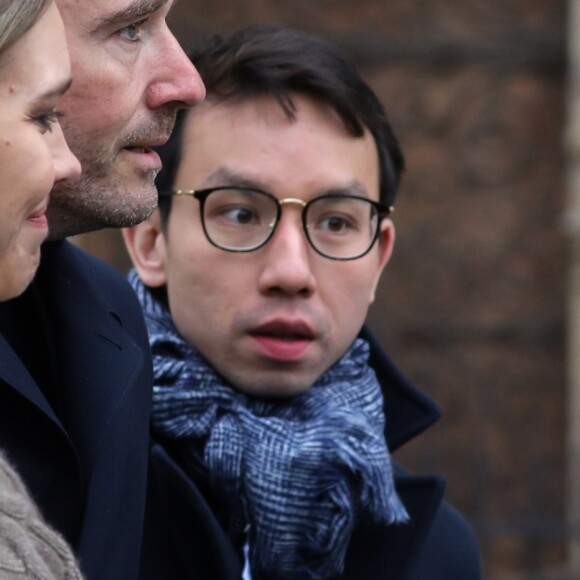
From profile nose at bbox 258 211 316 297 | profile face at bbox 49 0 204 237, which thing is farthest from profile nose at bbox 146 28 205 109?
profile nose at bbox 258 211 316 297

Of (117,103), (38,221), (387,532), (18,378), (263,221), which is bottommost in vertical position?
(387,532)

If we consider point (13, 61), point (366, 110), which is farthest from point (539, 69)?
point (13, 61)

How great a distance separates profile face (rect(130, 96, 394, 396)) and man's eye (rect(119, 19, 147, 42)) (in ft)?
1.50

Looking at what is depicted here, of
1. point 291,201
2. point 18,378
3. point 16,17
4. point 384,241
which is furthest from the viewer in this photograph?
point 384,241

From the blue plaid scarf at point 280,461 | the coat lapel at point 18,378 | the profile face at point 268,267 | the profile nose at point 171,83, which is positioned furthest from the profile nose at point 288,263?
the coat lapel at point 18,378

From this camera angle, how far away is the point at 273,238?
2.75m

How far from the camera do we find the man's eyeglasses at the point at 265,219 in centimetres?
275

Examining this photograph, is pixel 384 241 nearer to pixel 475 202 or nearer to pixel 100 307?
pixel 100 307

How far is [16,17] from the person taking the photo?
68.4 inches

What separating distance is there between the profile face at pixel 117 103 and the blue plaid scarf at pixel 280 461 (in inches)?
17.1

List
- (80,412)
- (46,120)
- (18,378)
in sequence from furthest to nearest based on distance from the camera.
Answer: (80,412) < (18,378) < (46,120)

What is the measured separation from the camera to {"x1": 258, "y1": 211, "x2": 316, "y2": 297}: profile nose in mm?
2693

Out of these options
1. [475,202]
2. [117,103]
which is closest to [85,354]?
[117,103]

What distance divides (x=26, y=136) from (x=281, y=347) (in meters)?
1.01
